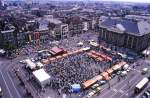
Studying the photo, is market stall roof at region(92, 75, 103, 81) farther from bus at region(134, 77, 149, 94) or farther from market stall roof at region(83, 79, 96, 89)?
bus at region(134, 77, 149, 94)

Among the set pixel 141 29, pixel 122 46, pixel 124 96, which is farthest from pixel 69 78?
pixel 141 29

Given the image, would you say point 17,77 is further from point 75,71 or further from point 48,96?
point 75,71

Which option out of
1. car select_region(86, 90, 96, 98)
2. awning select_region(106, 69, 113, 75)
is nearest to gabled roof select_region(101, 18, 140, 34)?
awning select_region(106, 69, 113, 75)

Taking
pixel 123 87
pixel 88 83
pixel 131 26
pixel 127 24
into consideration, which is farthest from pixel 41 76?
pixel 127 24

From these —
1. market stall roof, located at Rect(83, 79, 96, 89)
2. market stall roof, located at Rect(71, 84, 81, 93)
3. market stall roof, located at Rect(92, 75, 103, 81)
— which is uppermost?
market stall roof, located at Rect(92, 75, 103, 81)

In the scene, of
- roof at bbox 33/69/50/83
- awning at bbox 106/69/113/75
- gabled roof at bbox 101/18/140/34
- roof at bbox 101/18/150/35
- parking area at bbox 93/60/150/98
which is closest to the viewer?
parking area at bbox 93/60/150/98

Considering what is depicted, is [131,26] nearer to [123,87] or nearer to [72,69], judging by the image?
[123,87]
